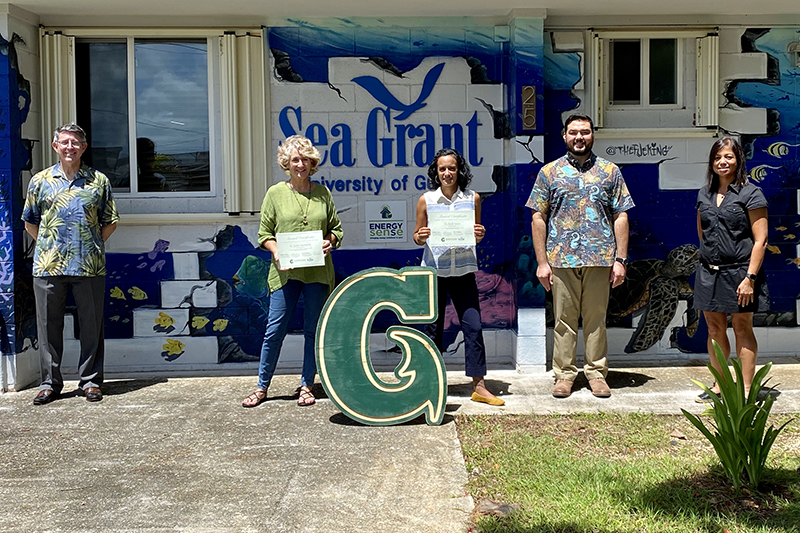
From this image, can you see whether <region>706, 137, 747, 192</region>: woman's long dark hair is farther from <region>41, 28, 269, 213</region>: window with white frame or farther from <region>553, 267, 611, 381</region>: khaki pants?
<region>41, 28, 269, 213</region>: window with white frame

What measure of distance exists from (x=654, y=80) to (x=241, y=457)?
478 cm

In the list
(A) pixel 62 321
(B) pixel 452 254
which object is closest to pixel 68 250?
(A) pixel 62 321

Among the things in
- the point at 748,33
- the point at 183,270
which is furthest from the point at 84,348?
the point at 748,33

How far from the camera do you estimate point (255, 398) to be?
591cm

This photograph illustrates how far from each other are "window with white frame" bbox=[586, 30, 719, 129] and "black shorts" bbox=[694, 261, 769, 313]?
76.7 inches

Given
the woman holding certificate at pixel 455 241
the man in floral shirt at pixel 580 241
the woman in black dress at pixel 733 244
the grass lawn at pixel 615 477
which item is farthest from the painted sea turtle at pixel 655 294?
the woman holding certificate at pixel 455 241

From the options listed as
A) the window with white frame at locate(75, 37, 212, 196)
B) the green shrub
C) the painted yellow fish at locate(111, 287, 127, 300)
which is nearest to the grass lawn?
the green shrub

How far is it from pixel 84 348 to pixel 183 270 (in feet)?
3.59

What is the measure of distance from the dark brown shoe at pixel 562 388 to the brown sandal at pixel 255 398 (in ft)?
7.04

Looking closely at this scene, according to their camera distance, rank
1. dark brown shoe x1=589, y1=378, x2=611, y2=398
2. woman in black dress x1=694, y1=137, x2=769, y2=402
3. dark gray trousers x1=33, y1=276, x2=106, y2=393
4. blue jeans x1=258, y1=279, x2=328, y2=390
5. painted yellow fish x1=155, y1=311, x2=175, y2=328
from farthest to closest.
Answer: painted yellow fish x1=155, y1=311, x2=175, y2=328 < dark gray trousers x1=33, y1=276, x2=106, y2=393 < dark brown shoe x1=589, y1=378, x2=611, y2=398 < blue jeans x1=258, y1=279, x2=328, y2=390 < woman in black dress x1=694, y1=137, x2=769, y2=402

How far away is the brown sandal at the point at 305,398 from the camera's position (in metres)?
5.88

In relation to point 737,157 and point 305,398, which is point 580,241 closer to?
point 737,157

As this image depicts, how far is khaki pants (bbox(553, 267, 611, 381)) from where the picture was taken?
606cm

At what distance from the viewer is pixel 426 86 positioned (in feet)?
23.1
